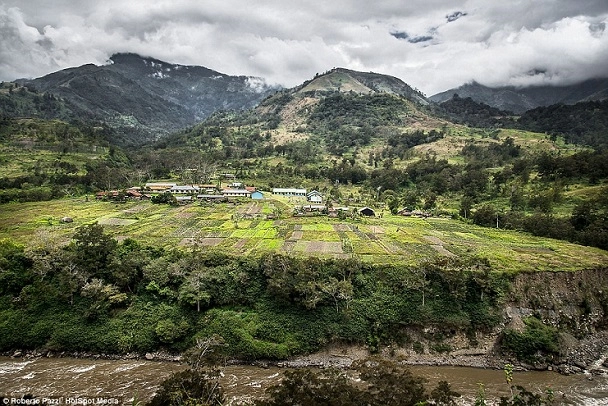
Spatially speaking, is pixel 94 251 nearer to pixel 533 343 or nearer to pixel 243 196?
pixel 533 343

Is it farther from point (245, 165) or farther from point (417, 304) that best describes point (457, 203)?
point (245, 165)

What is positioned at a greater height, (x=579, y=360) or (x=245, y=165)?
(x=245, y=165)

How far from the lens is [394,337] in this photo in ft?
110

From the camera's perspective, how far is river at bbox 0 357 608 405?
27.3 meters

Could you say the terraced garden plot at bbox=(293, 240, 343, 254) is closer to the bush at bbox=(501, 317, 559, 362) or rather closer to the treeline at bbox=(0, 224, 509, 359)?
the treeline at bbox=(0, 224, 509, 359)

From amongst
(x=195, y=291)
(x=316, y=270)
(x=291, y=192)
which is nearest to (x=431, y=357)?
(x=316, y=270)

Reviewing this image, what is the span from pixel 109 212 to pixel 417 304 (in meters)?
52.8

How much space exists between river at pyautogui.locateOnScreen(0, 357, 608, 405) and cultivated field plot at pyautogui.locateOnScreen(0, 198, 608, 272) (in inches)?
441

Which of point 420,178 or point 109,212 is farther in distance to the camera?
point 420,178

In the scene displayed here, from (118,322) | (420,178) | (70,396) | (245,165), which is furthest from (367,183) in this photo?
(70,396)

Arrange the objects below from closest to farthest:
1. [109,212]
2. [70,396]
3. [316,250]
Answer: [70,396]
[316,250]
[109,212]

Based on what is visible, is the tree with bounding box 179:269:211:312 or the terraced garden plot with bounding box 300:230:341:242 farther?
the terraced garden plot with bounding box 300:230:341:242

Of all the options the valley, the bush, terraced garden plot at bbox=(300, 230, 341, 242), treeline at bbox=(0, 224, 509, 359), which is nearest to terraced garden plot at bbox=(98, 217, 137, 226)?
the valley

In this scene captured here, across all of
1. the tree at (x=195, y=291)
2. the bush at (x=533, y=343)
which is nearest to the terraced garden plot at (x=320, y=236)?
the tree at (x=195, y=291)
